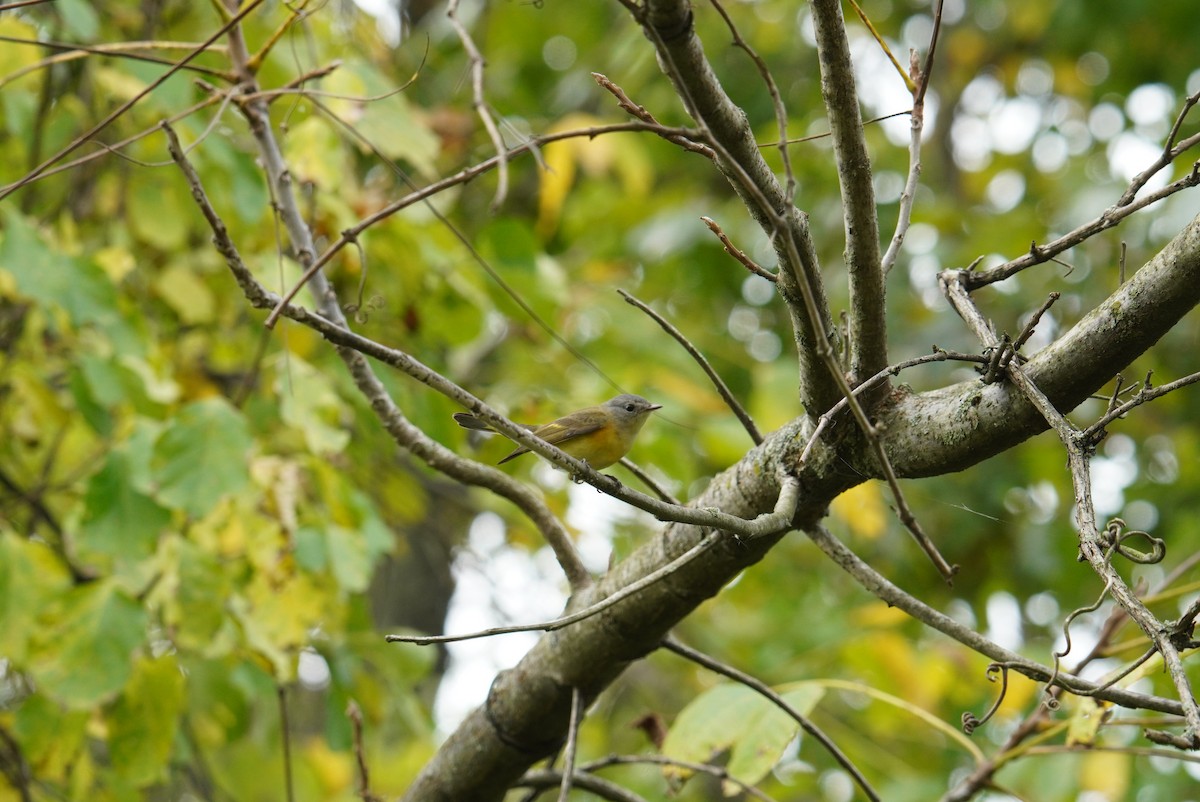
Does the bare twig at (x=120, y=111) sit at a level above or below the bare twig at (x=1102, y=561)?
above

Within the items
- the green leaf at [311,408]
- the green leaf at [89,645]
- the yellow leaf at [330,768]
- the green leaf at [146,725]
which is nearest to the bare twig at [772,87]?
the green leaf at [311,408]

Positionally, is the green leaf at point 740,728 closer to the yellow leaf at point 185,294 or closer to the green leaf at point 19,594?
the green leaf at point 19,594

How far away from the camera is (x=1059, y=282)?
643 cm

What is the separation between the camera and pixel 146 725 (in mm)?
3613

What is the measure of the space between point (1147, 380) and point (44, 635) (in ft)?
10.6

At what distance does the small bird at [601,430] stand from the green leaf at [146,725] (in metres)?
1.76

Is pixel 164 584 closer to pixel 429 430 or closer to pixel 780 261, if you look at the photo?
pixel 429 430

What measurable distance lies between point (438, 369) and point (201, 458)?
3.88ft

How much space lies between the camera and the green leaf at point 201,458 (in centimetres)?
326

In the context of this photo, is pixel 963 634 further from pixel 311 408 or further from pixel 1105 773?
pixel 1105 773

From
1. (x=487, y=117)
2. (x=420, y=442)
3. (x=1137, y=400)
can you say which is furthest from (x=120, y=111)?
(x=1137, y=400)

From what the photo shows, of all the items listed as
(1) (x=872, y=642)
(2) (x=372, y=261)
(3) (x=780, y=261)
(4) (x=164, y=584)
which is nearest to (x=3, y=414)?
→ (4) (x=164, y=584)

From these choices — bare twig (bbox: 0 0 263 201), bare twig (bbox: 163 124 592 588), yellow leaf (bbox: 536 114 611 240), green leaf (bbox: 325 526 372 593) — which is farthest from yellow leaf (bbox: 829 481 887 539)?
bare twig (bbox: 0 0 263 201)

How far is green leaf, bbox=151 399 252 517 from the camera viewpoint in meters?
3.26
